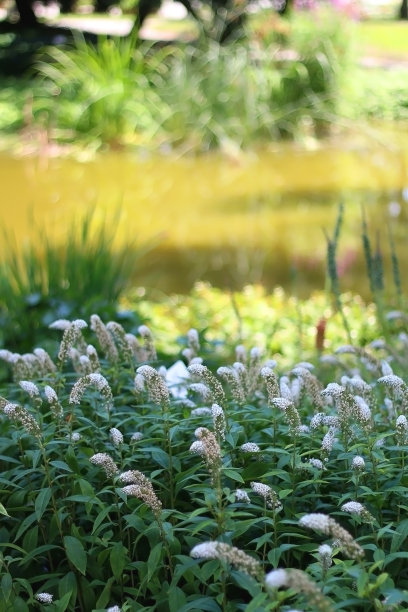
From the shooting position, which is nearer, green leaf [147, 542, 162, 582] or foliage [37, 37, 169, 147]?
green leaf [147, 542, 162, 582]

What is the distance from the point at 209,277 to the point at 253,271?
350 millimetres

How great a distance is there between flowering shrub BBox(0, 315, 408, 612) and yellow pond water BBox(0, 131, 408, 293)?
3908 mm

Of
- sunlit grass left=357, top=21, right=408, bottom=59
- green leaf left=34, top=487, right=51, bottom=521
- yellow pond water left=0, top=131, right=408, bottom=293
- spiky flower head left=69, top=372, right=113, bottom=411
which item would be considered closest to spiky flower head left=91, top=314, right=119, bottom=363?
spiky flower head left=69, top=372, right=113, bottom=411

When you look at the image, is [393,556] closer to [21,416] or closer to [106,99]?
[21,416]

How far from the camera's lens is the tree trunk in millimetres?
20844

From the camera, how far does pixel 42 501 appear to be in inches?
74.9

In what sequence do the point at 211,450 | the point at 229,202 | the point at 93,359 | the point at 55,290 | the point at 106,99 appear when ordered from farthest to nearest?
the point at 106,99
the point at 229,202
the point at 55,290
the point at 93,359
the point at 211,450

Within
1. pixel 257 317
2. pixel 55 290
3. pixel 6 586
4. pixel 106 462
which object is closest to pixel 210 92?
pixel 257 317

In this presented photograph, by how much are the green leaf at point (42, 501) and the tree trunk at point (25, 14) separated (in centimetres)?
2027

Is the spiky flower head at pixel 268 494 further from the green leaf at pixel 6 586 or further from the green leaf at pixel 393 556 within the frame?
the green leaf at pixel 6 586

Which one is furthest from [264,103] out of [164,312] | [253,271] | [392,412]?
[392,412]

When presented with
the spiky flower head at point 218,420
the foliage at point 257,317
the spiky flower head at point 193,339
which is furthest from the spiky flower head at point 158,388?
the foliage at point 257,317

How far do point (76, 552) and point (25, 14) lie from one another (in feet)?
67.9

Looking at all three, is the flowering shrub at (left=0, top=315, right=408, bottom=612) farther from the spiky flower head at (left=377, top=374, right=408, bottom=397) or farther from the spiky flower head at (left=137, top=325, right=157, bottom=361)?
the spiky flower head at (left=137, top=325, right=157, bottom=361)
